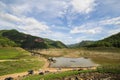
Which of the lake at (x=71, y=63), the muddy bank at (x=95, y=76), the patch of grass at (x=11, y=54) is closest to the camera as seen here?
the muddy bank at (x=95, y=76)

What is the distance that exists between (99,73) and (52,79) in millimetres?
9549

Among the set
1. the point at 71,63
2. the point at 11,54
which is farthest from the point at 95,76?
the point at 11,54

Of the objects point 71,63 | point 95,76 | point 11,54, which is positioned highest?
point 11,54

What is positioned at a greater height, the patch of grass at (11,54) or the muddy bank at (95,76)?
the patch of grass at (11,54)

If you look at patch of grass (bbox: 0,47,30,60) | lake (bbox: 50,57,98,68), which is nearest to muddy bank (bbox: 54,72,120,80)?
lake (bbox: 50,57,98,68)

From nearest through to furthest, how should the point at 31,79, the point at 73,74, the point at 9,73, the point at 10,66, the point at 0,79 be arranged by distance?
the point at 31,79 < the point at 73,74 < the point at 0,79 < the point at 9,73 < the point at 10,66

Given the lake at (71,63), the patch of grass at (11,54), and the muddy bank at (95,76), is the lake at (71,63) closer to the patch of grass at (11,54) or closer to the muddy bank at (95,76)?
the patch of grass at (11,54)

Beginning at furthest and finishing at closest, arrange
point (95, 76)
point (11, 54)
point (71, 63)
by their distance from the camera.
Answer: point (11, 54) < point (71, 63) < point (95, 76)

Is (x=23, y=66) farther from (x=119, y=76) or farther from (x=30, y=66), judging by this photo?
(x=119, y=76)

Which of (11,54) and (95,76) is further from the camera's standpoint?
(11,54)

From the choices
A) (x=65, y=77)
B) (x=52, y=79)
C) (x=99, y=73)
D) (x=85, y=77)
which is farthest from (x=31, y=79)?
(x=99, y=73)

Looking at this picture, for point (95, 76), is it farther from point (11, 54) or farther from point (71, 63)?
point (11, 54)

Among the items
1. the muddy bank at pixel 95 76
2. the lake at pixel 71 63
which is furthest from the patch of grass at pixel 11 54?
the muddy bank at pixel 95 76

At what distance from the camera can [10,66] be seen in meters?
63.9
